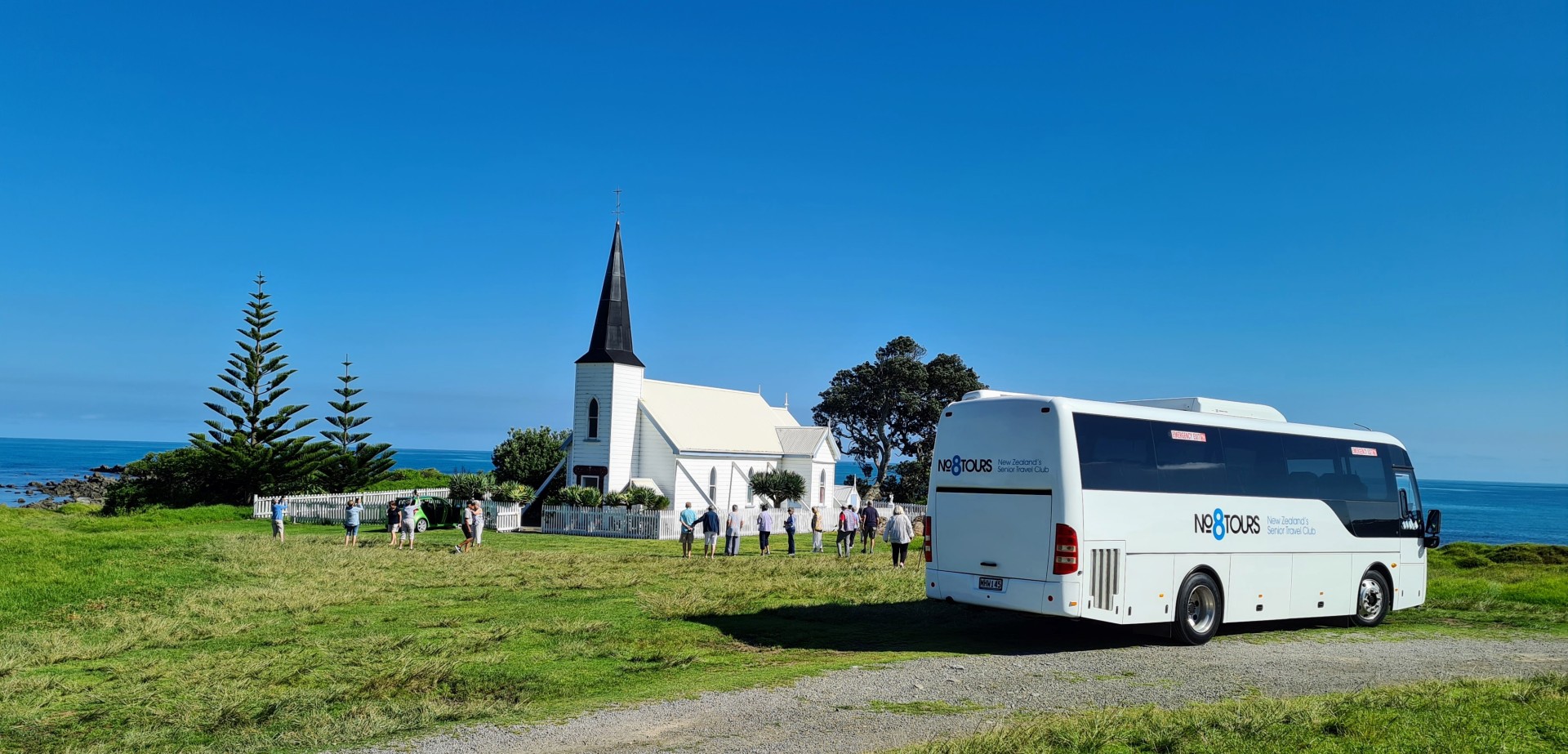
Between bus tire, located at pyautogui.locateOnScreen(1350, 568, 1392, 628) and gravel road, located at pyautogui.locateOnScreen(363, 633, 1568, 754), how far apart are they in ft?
5.11

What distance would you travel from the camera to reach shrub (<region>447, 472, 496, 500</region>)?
37.2 meters

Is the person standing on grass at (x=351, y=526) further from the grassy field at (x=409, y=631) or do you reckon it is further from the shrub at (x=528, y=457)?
the shrub at (x=528, y=457)

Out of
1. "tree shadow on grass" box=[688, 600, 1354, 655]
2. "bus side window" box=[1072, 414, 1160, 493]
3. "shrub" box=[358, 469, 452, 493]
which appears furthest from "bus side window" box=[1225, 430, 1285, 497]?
"shrub" box=[358, 469, 452, 493]

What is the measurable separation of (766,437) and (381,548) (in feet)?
77.9

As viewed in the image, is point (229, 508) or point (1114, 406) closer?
point (1114, 406)

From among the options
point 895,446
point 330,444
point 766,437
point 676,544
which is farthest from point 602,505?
point 895,446

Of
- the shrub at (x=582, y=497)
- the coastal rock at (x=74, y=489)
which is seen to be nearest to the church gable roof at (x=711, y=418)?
the shrub at (x=582, y=497)

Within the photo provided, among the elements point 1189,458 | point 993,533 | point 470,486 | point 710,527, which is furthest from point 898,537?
point 470,486

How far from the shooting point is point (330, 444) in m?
48.8

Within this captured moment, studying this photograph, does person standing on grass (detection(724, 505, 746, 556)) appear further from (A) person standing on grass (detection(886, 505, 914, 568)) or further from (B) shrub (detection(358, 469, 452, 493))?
(B) shrub (detection(358, 469, 452, 493))

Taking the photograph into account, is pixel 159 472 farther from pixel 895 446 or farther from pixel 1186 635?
pixel 1186 635

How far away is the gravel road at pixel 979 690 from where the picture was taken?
25.3 feet

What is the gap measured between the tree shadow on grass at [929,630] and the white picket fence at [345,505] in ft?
73.8

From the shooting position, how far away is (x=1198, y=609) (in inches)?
516
